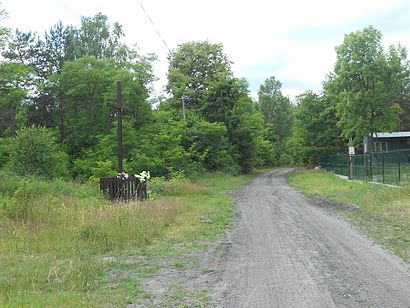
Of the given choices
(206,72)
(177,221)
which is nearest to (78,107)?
(206,72)

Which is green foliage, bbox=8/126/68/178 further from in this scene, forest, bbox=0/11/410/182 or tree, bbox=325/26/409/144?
tree, bbox=325/26/409/144

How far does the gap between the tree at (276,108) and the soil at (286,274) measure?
100 metres

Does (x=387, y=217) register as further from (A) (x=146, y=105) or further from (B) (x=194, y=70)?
(B) (x=194, y=70)

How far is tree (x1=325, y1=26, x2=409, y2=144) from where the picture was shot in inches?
1672

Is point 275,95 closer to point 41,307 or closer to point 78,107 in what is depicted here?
point 78,107

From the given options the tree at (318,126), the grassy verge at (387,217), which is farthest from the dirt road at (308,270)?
the tree at (318,126)

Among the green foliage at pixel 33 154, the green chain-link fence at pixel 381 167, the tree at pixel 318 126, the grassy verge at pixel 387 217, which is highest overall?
the tree at pixel 318 126

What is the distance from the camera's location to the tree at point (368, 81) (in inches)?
1672

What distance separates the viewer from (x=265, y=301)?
6.13 meters

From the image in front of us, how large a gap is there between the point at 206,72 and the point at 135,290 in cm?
5525

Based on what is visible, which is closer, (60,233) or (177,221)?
(60,233)

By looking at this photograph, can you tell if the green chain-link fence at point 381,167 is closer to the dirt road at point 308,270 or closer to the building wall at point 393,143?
the dirt road at point 308,270

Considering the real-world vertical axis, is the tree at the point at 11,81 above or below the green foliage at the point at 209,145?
above

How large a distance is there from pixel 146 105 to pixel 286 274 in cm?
3408
